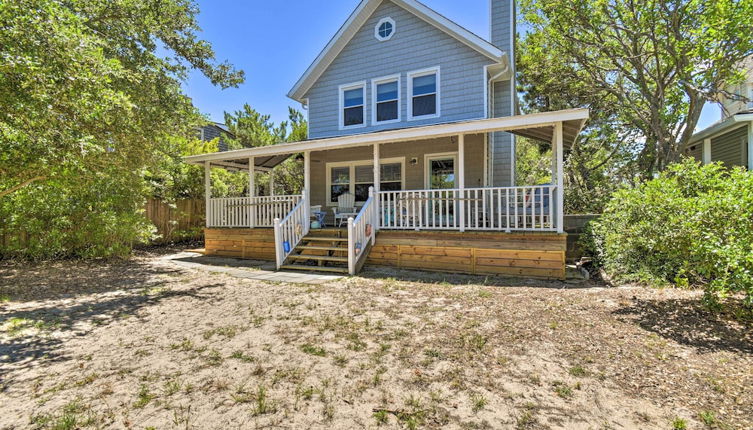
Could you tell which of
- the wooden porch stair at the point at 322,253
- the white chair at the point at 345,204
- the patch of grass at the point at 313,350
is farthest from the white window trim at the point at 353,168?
the patch of grass at the point at 313,350

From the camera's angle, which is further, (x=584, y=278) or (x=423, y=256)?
(x=423, y=256)

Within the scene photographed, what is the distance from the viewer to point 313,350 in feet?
11.7

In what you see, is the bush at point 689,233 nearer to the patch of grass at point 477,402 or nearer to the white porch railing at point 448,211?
the white porch railing at point 448,211

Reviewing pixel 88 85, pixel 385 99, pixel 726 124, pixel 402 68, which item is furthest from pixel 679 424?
pixel 726 124

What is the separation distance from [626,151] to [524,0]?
384 inches

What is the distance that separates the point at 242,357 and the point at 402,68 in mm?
9962

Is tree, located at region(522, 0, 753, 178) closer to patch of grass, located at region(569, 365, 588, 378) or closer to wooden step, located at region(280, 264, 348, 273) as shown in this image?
wooden step, located at region(280, 264, 348, 273)

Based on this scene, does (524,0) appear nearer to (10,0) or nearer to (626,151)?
(626,151)

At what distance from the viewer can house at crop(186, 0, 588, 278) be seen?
7.85 meters

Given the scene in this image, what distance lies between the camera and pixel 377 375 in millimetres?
3029

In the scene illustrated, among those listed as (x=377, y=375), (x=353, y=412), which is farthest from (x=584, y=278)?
(x=353, y=412)

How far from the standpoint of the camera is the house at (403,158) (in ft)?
25.7

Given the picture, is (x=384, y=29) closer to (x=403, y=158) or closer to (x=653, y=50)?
(x=403, y=158)

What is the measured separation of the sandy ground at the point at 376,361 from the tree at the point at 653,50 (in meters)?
9.39
